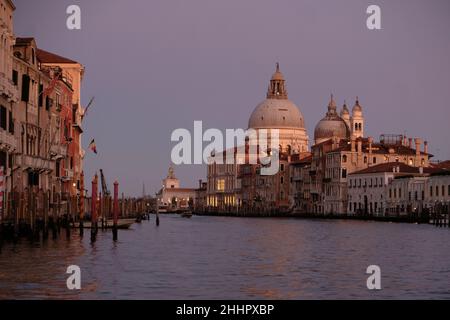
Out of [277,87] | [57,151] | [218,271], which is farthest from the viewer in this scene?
[277,87]

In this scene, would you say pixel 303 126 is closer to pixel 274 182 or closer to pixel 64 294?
pixel 274 182

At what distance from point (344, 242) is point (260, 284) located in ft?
66.0

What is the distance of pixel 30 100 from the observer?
40188mm

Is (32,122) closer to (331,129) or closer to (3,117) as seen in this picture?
(3,117)

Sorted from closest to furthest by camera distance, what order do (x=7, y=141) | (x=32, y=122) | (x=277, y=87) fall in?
1. (x=7, y=141)
2. (x=32, y=122)
3. (x=277, y=87)

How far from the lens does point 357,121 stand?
5418 inches

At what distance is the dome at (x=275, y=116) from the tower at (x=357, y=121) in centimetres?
2424

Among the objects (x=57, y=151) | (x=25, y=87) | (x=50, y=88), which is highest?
(x=50, y=88)

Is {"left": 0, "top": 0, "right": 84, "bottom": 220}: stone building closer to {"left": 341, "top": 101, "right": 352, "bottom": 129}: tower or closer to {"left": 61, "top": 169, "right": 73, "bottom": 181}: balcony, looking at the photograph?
{"left": 61, "top": 169, "right": 73, "bottom": 181}: balcony

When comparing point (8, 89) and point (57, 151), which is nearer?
point (8, 89)

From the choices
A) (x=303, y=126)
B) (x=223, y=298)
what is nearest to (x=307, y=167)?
(x=303, y=126)

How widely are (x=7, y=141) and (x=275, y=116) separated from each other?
425 feet

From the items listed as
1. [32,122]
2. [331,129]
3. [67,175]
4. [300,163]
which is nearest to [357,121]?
[331,129]
